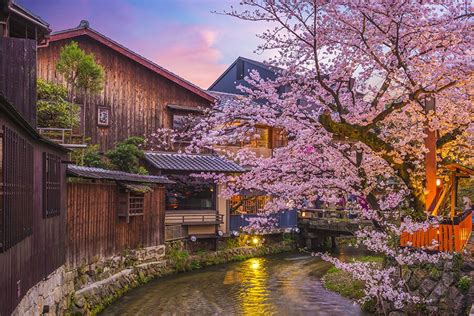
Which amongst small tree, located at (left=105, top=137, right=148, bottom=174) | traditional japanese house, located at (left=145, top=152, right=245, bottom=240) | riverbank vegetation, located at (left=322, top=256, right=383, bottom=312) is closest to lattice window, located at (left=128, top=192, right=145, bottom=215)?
small tree, located at (left=105, top=137, right=148, bottom=174)

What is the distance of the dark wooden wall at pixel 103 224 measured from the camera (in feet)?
52.0

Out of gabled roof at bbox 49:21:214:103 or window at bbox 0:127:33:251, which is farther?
gabled roof at bbox 49:21:214:103

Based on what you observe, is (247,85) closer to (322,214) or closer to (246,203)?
(322,214)

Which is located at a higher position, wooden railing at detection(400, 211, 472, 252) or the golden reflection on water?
wooden railing at detection(400, 211, 472, 252)

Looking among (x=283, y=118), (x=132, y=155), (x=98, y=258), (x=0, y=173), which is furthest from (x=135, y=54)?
(x=0, y=173)

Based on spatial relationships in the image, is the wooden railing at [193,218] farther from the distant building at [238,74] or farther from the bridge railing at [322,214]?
the distant building at [238,74]

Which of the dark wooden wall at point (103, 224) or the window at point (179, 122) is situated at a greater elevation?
the window at point (179, 122)

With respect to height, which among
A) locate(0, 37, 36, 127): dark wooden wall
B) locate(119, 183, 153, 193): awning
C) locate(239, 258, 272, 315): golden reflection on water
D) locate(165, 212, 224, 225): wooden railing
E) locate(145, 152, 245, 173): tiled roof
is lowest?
locate(239, 258, 272, 315): golden reflection on water

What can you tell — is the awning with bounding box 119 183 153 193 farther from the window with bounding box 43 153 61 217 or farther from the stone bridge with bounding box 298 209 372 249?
the stone bridge with bounding box 298 209 372 249

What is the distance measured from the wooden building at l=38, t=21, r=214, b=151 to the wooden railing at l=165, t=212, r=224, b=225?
4.96 meters

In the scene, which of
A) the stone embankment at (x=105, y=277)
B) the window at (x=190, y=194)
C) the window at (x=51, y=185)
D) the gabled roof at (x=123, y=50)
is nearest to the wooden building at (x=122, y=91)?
the gabled roof at (x=123, y=50)

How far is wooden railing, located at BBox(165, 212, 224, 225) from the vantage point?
26406mm

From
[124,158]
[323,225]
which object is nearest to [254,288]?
[124,158]

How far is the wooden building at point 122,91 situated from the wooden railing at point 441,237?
57.2 feet
